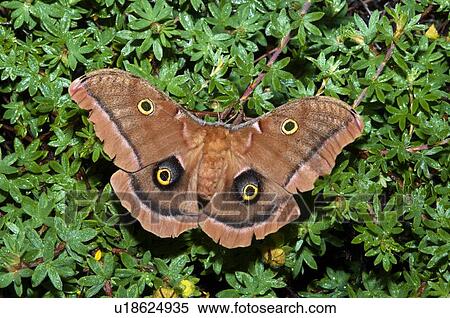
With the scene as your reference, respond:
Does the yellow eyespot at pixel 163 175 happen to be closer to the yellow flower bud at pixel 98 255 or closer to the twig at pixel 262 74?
the twig at pixel 262 74

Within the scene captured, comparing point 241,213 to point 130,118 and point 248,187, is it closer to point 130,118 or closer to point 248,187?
point 248,187

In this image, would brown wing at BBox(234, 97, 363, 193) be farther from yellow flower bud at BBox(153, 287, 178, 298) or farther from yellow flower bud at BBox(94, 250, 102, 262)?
yellow flower bud at BBox(94, 250, 102, 262)

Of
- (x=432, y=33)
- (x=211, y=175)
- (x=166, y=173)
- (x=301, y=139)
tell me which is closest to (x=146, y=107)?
(x=166, y=173)

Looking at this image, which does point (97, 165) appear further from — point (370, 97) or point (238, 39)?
point (370, 97)

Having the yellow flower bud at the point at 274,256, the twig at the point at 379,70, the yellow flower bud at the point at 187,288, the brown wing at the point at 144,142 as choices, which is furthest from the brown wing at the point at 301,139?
the yellow flower bud at the point at 187,288
